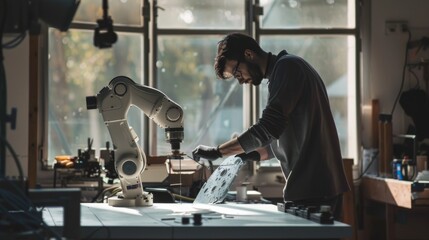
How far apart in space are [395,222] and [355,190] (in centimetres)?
43

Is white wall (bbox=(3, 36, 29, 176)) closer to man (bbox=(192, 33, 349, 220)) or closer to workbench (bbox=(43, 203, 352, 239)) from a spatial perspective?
man (bbox=(192, 33, 349, 220))

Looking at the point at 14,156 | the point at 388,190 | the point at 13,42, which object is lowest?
the point at 388,190

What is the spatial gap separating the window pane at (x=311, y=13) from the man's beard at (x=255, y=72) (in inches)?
106

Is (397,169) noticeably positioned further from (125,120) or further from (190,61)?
(125,120)

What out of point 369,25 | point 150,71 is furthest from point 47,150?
point 369,25

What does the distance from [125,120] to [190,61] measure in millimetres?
2755

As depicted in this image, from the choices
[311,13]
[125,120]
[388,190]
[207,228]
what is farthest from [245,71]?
[311,13]

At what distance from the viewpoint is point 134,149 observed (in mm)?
3195

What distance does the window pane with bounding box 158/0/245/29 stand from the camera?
19.1 ft

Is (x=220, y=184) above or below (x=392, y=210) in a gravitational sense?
above

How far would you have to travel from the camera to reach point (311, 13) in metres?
6.01

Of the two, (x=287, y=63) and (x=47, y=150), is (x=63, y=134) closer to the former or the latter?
(x=47, y=150)

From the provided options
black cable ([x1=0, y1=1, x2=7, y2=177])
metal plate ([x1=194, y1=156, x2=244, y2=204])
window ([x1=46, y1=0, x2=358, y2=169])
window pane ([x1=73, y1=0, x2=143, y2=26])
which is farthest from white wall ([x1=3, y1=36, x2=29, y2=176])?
black cable ([x1=0, y1=1, x2=7, y2=177])

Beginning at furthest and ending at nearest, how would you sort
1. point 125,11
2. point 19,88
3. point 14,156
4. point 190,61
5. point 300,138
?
point 190,61
point 125,11
point 19,88
point 300,138
point 14,156
